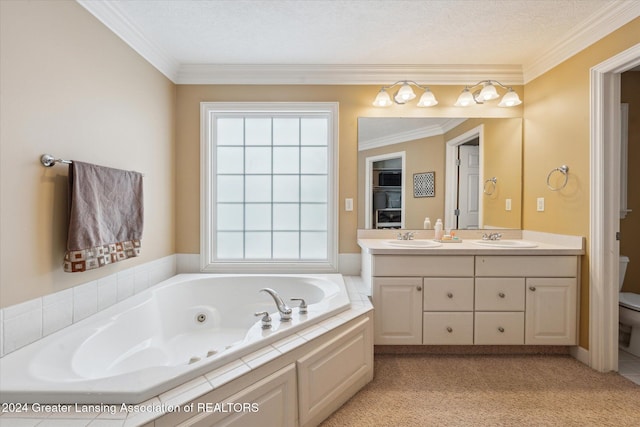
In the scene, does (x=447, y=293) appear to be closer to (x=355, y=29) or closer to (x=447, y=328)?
(x=447, y=328)

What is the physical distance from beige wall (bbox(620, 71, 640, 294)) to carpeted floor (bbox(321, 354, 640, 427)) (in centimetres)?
107

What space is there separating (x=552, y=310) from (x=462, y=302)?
654 millimetres

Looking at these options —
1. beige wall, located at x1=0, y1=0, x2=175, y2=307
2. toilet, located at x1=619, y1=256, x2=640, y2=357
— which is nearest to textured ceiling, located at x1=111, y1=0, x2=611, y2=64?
beige wall, located at x1=0, y1=0, x2=175, y2=307

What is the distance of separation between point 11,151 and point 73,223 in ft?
1.27

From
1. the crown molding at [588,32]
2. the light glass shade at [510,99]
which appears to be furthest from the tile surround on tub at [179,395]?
the crown molding at [588,32]

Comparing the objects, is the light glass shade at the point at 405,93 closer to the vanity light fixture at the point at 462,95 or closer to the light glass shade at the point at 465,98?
the vanity light fixture at the point at 462,95

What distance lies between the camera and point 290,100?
2.73 metres

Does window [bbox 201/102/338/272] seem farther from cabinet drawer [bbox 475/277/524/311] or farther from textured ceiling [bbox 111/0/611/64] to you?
cabinet drawer [bbox 475/277/524/311]

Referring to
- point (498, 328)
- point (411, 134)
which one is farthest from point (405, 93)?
point (498, 328)

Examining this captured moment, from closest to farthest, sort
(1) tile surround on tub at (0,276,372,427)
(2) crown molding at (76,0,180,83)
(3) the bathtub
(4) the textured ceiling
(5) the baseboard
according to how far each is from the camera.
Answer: (1) tile surround on tub at (0,276,372,427), (3) the bathtub, (2) crown molding at (76,0,180,83), (4) the textured ceiling, (5) the baseboard

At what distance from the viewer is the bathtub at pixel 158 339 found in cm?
104

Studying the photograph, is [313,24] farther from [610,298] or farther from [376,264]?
[610,298]

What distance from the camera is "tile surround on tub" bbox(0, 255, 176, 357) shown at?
1297 mm

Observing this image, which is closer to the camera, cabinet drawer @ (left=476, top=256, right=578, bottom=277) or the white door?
cabinet drawer @ (left=476, top=256, right=578, bottom=277)
